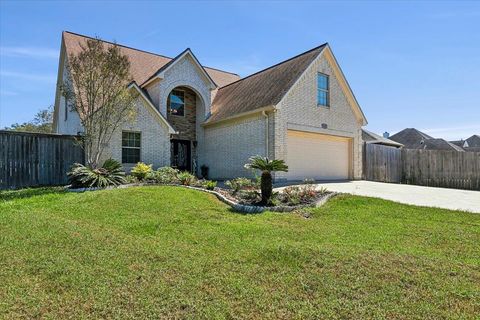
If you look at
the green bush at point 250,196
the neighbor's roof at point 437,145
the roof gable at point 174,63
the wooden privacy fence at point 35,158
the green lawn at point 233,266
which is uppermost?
the roof gable at point 174,63

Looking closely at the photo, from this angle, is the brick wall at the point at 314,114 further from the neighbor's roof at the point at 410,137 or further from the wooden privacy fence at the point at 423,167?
the neighbor's roof at the point at 410,137

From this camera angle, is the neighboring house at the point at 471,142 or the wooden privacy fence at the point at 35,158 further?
the neighboring house at the point at 471,142

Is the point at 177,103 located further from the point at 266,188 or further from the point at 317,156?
the point at 266,188

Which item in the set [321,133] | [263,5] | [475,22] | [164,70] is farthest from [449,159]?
[164,70]

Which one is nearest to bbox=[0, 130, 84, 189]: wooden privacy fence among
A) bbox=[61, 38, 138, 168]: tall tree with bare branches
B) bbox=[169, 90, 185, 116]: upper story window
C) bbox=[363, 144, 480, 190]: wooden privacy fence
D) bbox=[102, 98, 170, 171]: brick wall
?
bbox=[61, 38, 138, 168]: tall tree with bare branches

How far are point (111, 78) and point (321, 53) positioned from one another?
1032 centimetres

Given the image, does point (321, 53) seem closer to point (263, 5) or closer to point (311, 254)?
point (263, 5)

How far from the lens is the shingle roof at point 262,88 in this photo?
15578 mm

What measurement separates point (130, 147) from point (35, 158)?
12.7ft

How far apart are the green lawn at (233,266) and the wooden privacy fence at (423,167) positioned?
40.5 ft

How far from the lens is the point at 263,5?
11297mm

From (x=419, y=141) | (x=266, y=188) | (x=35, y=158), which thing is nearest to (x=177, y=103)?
(x=35, y=158)

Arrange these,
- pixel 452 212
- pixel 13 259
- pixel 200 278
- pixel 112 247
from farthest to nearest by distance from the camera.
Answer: pixel 452 212, pixel 112 247, pixel 13 259, pixel 200 278

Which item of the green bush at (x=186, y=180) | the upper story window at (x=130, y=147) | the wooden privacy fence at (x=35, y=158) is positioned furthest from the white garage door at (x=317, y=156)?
the wooden privacy fence at (x=35, y=158)
